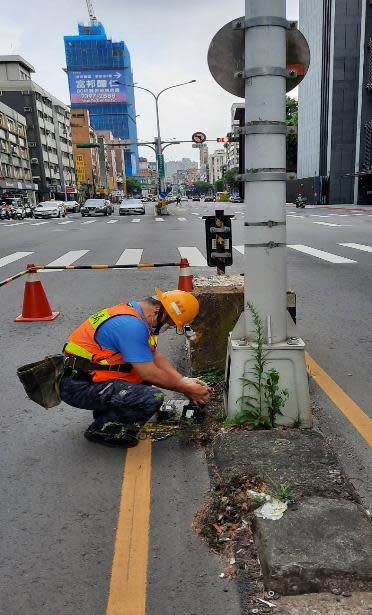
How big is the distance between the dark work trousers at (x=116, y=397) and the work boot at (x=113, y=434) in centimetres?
4

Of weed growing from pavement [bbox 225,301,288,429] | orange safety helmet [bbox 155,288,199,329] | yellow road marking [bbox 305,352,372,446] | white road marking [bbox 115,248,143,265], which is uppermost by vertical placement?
orange safety helmet [bbox 155,288,199,329]

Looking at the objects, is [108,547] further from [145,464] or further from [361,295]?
[361,295]

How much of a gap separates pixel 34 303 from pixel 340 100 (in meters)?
49.2

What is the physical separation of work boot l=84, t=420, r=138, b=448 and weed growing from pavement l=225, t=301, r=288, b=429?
72 centimetres

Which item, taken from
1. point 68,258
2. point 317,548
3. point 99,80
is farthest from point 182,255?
point 99,80

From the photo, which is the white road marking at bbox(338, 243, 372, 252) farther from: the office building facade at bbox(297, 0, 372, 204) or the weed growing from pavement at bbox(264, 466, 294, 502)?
the office building facade at bbox(297, 0, 372, 204)

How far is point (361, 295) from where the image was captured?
8.13 metres

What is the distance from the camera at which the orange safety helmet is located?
335cm

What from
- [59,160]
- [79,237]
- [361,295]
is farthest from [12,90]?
[361,295]

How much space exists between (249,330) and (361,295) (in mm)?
5234

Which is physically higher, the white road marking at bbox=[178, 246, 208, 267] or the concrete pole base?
the concrete pole base

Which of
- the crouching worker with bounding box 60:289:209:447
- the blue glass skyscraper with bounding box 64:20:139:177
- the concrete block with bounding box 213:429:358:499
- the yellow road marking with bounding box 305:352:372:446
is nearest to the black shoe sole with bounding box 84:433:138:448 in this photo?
the crouching worker with bounding box 60:289:209:447

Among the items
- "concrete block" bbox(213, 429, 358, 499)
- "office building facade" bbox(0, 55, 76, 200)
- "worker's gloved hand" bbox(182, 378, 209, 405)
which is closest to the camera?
"concrete block" bbox(213, 429, 358, 499)

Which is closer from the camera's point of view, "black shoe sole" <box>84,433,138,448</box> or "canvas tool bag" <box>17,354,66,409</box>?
"canvas tool bag" <box>17,354,66,409</box>
